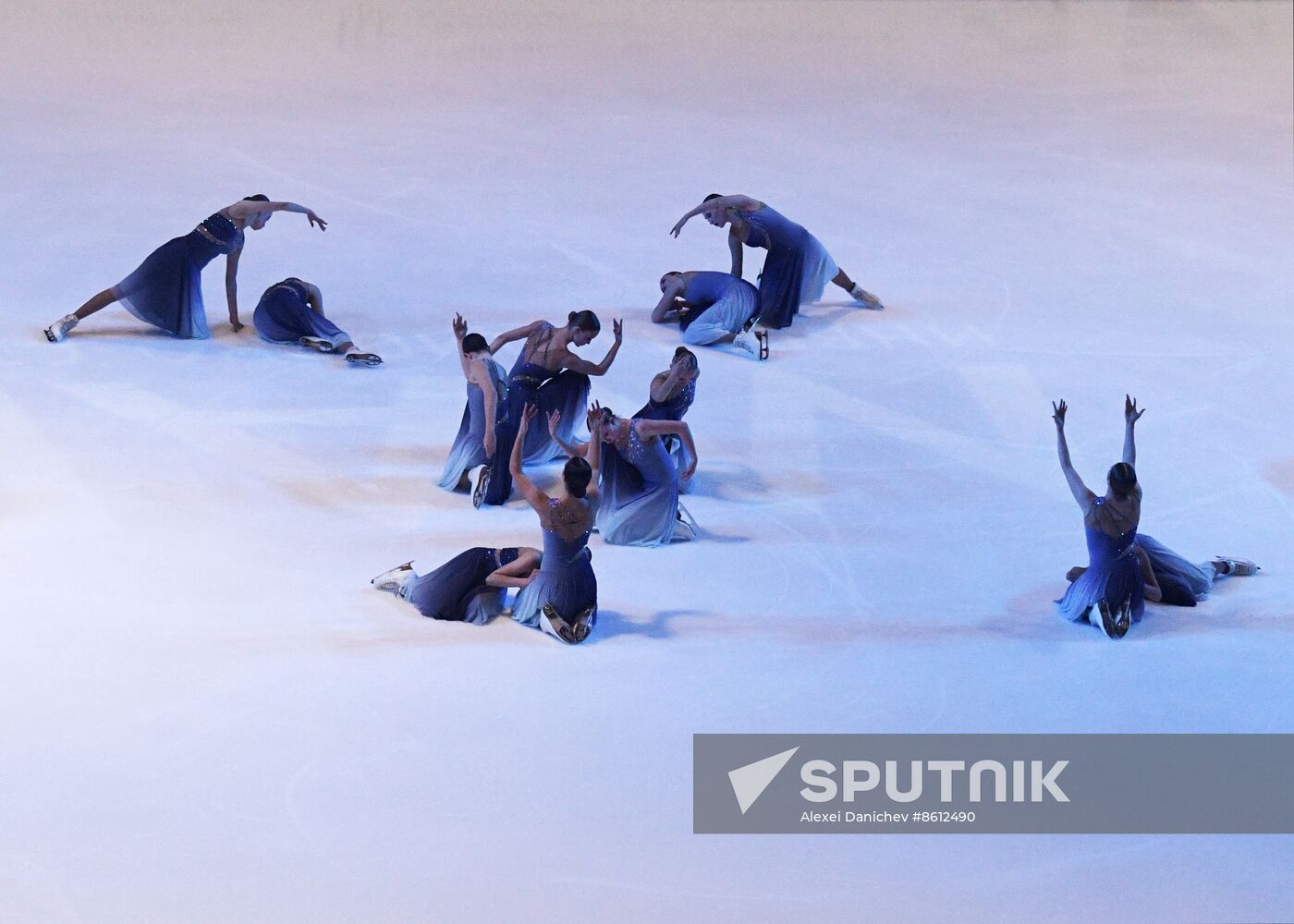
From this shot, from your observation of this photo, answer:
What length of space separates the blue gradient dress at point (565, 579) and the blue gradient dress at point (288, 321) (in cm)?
324

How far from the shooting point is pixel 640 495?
743 cm

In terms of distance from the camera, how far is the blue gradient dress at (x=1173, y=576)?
707 cm

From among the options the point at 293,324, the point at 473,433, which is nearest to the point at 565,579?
the point at 473,433

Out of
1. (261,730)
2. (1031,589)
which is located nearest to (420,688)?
(261,730)

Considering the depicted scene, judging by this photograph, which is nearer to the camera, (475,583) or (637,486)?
(475,583)

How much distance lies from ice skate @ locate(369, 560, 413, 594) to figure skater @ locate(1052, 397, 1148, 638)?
2.59 m

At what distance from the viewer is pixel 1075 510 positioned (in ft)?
26.2

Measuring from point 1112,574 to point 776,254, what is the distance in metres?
3.74

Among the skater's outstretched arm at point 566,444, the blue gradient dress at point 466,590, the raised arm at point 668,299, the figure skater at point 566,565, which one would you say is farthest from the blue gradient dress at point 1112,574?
the raised arm at point 668,299

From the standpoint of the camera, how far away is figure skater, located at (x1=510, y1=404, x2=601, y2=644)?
6.38 meters

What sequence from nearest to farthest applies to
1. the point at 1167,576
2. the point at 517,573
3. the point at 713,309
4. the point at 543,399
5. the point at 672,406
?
the point at 517,573 < the point at 1167,576 < the point at 672,406 < the point at 543,399 < the point at 713,309

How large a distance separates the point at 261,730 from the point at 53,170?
720cm

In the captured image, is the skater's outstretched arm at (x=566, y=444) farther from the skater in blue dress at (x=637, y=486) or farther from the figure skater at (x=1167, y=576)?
the figure skater at (x=1167, y=576)

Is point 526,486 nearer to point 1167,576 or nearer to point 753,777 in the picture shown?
point 753,777
